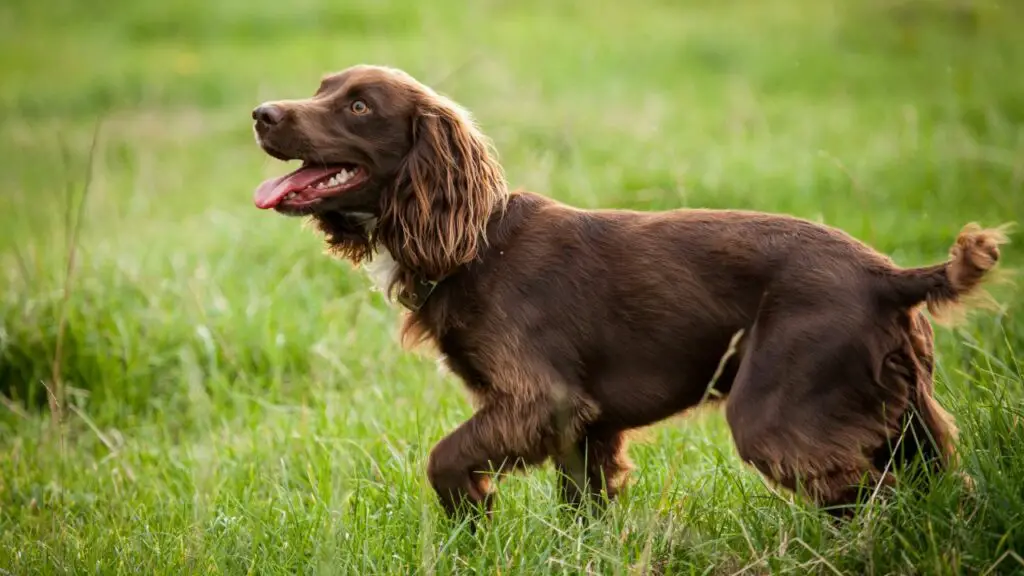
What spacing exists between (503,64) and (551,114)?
2.78m

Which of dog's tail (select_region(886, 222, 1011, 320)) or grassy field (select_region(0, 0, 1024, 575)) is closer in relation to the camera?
dog's tail (select_region(886, 222, 1011, 320))

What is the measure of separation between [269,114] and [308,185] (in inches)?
10.0

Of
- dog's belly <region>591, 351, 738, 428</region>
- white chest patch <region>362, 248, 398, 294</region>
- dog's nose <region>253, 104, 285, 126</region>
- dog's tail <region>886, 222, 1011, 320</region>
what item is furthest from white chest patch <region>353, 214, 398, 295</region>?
dog's tail <region>886, 222, 1011, 320</region>

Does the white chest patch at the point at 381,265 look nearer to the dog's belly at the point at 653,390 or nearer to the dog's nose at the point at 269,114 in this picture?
the dog's nose at the point at 269,114

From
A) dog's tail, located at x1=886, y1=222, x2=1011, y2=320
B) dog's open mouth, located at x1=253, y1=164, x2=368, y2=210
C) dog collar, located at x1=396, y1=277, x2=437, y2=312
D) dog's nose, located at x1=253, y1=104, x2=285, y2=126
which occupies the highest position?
dog's nose, located at x1=253, y1=104, x2=285, y2=126

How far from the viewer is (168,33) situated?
16.1 metres

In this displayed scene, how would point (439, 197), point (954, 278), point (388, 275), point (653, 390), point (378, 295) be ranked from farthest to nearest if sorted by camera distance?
point (378, 295) → point (388, 275) → point (439, 197) → point (653, 390) → point (954, 278)

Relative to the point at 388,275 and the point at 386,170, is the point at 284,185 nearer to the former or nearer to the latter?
the point at 386,170

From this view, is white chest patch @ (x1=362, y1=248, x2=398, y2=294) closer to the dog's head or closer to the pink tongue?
the dog's head

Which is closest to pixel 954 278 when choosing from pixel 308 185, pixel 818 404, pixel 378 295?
pixel 818 404

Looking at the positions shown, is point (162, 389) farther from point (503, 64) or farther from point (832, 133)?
point (503, 64)

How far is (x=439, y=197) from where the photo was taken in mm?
3426

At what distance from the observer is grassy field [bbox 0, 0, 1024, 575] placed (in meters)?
3.04

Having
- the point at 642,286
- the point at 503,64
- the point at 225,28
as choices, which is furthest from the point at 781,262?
the point at 225,28
